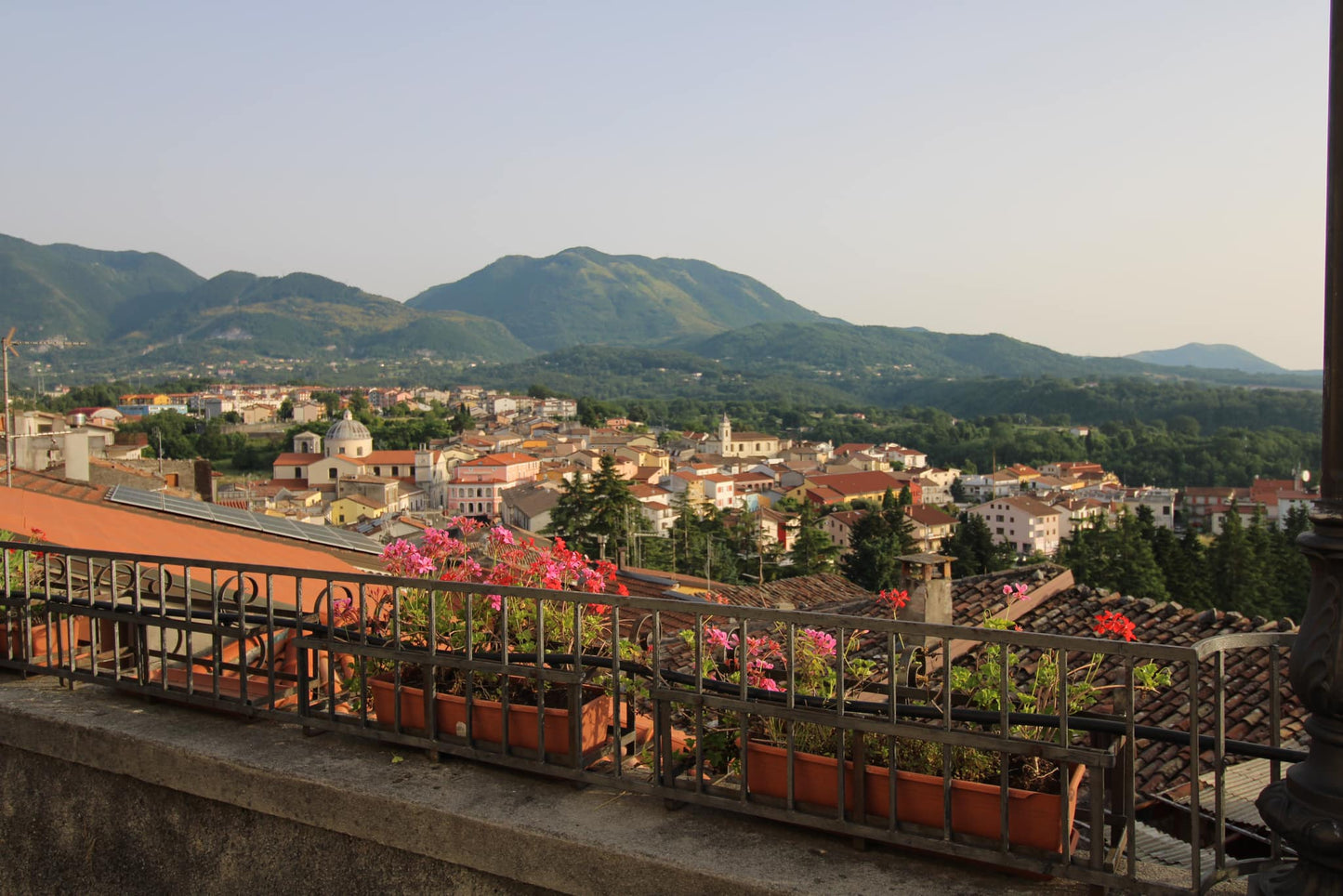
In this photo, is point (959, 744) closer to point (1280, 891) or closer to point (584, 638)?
point (1280, 891)

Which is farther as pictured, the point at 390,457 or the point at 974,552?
the point at 390,457

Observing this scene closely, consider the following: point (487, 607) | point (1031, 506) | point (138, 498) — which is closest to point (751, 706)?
point (487, 607)

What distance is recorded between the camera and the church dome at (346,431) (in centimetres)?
8538

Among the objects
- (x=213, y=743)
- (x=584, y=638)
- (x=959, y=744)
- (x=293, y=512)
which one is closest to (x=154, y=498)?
(x=213, y=743)

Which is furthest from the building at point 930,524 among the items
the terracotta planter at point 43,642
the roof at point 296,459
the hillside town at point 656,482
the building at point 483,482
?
the terracotta planter at point 43,642

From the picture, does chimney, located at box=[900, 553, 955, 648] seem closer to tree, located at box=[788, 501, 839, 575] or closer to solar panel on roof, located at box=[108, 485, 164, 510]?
solar panel on roof, located at box=[108, 485, 164, 510]

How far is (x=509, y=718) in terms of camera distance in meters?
2.52

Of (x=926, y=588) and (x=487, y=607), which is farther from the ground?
(x=487, y=607)

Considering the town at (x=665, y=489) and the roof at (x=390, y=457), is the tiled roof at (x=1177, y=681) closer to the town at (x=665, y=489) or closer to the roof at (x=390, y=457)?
the town at (x=665, y=489)

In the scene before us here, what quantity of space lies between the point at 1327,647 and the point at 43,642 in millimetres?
3938

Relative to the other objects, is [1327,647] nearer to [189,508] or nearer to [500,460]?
[189,508]

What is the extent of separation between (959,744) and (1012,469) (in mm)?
111176

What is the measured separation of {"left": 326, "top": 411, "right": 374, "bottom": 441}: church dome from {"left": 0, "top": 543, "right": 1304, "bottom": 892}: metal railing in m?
86.1

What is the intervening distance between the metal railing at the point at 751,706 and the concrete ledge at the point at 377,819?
7 cm
